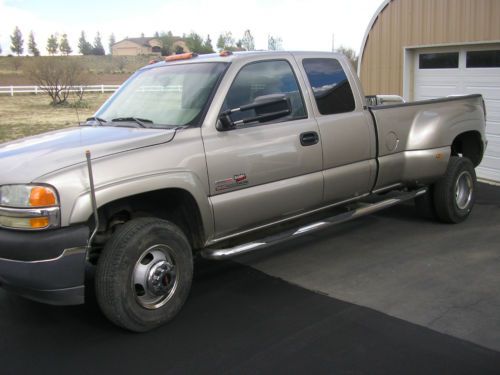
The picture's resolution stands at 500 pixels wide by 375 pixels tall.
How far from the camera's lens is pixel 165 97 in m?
4.80

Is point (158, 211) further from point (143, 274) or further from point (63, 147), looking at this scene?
point (63, 147)

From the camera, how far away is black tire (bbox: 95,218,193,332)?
371cm

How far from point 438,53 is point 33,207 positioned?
32.1 feet

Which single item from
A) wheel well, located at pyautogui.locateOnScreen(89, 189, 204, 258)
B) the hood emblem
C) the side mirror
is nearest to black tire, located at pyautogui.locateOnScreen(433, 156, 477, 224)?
the side mirror

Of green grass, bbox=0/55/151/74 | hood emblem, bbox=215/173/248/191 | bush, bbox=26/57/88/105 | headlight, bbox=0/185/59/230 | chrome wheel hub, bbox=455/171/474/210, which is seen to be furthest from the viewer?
green grass, bbox=0/55/151/74

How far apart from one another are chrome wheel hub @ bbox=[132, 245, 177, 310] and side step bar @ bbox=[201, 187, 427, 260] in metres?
0.42

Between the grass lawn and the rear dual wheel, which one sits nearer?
the rear dual wheel

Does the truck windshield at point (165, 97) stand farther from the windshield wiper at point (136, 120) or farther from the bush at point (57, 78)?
the bush at point (57, 78)

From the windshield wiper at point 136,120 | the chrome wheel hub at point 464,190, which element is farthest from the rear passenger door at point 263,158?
the chrome wheel hub at point 464,190

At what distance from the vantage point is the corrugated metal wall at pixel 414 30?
10016 mm

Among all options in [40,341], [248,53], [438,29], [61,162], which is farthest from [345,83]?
[438,29]

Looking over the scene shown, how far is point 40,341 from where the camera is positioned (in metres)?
3.92

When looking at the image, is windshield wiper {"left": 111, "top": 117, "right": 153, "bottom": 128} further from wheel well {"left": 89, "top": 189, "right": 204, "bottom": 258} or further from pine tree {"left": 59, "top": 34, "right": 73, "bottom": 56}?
pine tree {"left": 59, "top": 34, "right": 73, "bottom": 56}

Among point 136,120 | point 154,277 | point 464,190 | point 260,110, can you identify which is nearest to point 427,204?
point 464,190
